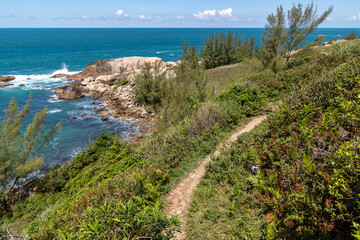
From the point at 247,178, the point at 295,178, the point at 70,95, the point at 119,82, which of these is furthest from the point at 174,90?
the point at 70,95

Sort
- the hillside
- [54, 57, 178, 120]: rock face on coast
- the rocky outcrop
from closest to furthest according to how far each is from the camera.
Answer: the hillside → [54, 57, 178, 120]: rock face on coast → the rocky outcrop

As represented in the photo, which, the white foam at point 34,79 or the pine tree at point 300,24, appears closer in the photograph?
the pine tree at point 300,24

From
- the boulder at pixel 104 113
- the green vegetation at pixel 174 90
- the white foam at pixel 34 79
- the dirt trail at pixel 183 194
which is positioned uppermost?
the green vegetation at pixel 174 90

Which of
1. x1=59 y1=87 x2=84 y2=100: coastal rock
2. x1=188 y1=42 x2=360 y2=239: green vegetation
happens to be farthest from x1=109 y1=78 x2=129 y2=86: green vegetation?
x1=188 y1=42 x2=360 y2=239: green vegetation

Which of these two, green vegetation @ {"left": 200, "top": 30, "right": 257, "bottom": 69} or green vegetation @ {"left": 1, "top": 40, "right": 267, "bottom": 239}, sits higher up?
green vegetation @ {"left": 200, "top": 30, "right": 257, "bottom": 69}

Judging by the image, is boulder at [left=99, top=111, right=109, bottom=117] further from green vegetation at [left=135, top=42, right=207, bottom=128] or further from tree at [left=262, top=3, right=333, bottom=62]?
tree at [left=262, top=3, right=333, bottom=62]

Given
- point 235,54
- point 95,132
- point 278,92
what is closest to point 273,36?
point 278,92

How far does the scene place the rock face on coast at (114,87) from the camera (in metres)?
28.7

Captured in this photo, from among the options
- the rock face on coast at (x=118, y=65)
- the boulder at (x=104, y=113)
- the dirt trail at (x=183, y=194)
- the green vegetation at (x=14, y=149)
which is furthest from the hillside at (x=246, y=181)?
the rock face on coast at (x=118, y=65)

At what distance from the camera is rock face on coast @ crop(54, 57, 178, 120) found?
1128 inches

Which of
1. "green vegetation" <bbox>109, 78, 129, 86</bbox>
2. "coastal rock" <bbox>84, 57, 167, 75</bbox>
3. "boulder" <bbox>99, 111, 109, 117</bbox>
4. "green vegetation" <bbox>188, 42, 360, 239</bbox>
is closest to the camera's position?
"green vegetation" <bbox>188, 42, 360, 239</bbox>

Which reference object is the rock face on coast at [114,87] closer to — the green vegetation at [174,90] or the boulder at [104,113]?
the boulder at [104,113]

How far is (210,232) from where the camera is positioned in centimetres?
489

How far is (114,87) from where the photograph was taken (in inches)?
1496
